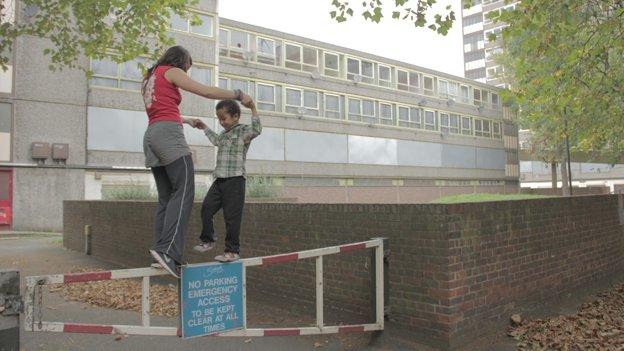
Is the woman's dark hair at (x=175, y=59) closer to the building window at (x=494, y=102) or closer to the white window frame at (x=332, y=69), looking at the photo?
the white window frame at (x=332, y=69)

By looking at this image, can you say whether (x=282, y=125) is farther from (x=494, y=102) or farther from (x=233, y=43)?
(x=494, y=102)

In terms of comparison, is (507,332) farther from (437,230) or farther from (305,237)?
(305,237)

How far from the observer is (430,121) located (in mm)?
43719

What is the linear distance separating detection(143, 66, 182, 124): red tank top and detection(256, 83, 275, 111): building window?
28.2m

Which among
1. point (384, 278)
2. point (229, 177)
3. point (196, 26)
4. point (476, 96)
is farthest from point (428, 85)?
point (229, 177)

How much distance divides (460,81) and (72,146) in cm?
3446

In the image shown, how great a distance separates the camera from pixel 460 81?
156 ft

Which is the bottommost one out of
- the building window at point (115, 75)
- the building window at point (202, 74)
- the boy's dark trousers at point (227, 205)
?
the boy's dark trousers at point (227, 205)

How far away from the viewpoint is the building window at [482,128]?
160 ft

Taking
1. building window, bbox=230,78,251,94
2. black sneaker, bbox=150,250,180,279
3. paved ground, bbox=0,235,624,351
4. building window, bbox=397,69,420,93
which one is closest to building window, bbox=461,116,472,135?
building window, bbox=397,69,420,93

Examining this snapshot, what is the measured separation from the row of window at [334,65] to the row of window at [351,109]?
4.75ft

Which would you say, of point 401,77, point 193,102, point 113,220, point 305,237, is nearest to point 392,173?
point 401,77

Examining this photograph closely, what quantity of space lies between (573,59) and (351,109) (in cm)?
2962

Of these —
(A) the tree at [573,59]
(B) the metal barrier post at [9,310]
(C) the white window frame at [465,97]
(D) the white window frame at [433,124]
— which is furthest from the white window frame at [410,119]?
(B) the metal barrier post at [9,310]
